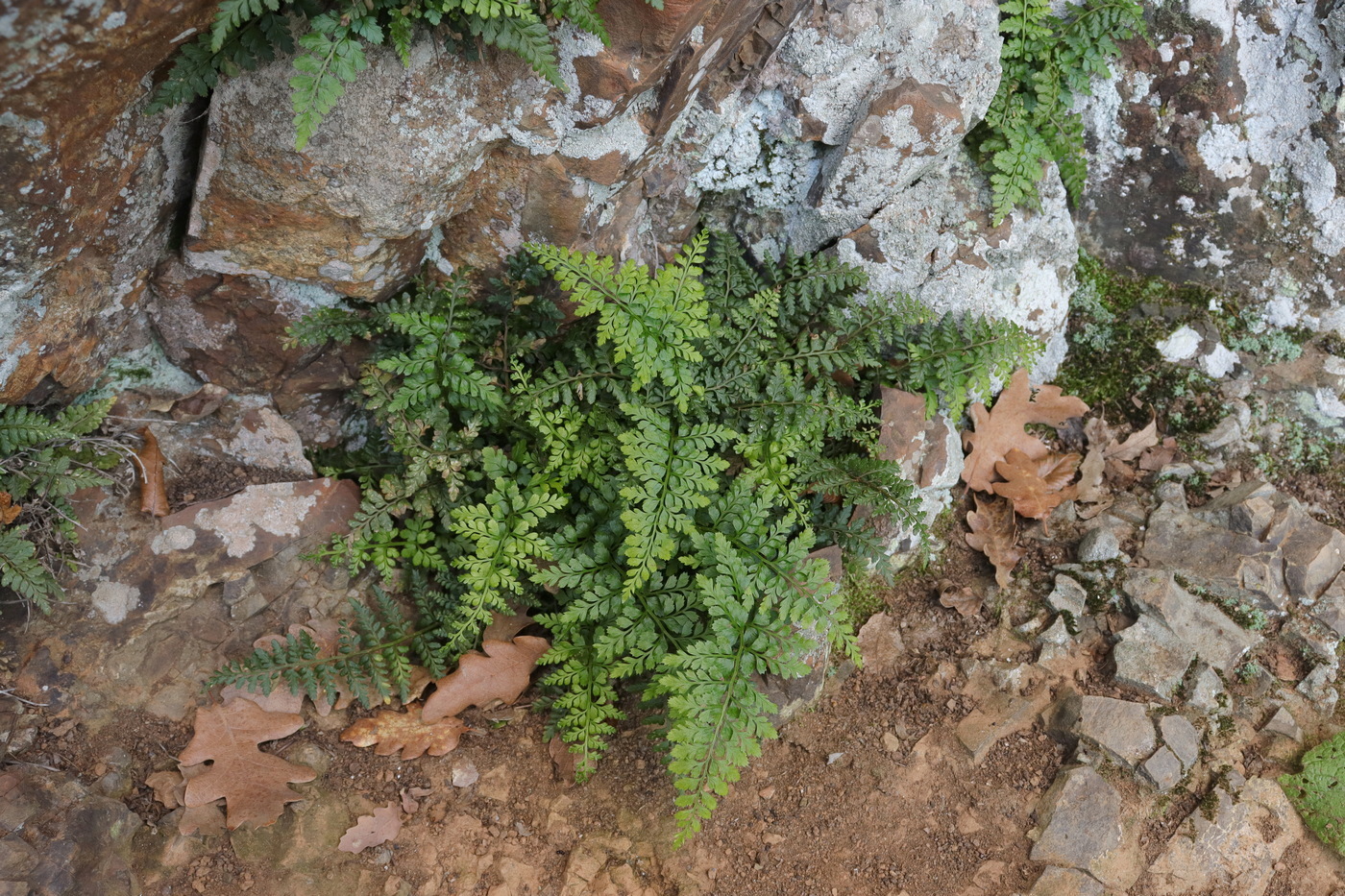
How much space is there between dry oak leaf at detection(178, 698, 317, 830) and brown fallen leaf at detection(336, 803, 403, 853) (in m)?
0.26

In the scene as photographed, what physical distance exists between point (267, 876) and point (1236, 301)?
531 cm

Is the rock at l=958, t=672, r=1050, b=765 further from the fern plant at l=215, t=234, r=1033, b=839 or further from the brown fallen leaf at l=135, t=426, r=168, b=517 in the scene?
the brown fallen leaf at l=135, t=426, r=168, b=517

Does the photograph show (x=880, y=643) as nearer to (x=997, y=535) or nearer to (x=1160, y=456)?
(x=997, y=535)

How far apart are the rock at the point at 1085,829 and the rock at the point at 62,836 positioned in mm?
3475

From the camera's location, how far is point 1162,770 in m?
3.60

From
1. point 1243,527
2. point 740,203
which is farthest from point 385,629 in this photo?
point 1243,527

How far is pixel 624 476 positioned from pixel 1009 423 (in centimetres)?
207

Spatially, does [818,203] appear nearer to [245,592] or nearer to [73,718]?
[245,592]

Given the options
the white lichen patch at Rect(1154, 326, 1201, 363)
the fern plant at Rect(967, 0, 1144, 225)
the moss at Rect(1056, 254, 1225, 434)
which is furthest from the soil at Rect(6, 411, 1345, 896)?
the fern plant at Rect(967, 0, 1144, 225)

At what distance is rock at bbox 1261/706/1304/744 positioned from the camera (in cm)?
372

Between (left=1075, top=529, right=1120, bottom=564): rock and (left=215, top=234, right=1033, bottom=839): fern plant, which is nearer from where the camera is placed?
(left=215, top=234, right=1033, bottom=839): fern plant

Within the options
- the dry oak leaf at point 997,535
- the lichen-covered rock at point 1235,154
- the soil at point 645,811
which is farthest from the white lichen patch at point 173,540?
the lichen-covered rock at point 1235,154

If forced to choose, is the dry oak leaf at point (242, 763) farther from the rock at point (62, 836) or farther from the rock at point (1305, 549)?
the rock at point (1305, 549)

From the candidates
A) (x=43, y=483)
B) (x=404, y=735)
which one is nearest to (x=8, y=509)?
(x=43, y=483)
